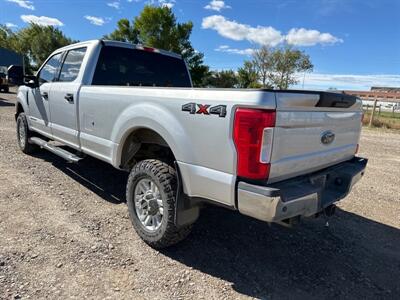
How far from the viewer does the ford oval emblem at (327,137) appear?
2869 mm

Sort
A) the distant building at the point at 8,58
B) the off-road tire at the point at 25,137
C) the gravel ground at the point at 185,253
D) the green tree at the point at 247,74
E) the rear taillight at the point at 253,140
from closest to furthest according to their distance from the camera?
1. the rear taillight at the point at 253,140
2. the gravel ground at the point at 185,253
3. the off-road tire at the point at 25,137
4. the distant building at the point at 8,58
5. the green tree at the point at 247,74

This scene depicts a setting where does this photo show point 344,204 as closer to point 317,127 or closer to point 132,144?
point 317,127

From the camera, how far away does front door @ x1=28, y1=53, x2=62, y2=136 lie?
5234 millimetres

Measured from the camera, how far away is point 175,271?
295 centimetres

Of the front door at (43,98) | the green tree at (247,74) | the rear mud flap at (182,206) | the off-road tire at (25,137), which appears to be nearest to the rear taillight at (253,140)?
the rear mud flap at (182,206)

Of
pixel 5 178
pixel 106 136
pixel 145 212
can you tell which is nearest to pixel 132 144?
pixel 106 136

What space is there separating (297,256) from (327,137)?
4.20ft

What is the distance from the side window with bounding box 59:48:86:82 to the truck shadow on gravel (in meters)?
1.89

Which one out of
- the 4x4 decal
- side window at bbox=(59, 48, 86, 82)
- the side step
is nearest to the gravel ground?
the side step

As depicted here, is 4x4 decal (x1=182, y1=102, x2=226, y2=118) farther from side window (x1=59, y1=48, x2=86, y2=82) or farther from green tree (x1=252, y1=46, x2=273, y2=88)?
green tree (x1=252, y1=46, x2=273, y2=88)

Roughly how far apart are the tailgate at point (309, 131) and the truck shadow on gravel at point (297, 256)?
983 mm

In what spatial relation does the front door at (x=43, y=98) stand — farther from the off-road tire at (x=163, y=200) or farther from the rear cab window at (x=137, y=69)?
the off-road tire at (x=163, y=200)

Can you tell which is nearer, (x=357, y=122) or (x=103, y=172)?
(x=357, y=122)

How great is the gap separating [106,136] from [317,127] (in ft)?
7.63
